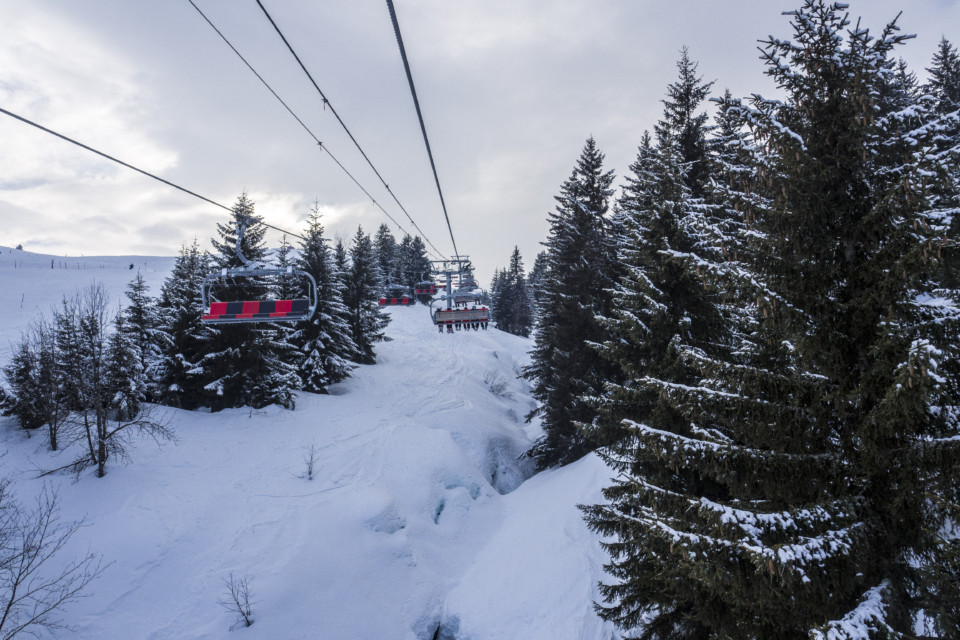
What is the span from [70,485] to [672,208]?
21.1 meters

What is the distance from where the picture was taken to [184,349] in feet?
72.3

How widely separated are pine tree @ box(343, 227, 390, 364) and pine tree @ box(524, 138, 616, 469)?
16.0 metres

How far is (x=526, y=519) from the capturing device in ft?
54.1

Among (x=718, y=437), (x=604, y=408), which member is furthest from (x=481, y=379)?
(x=718, y=437)

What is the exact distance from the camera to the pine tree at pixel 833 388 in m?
3.46

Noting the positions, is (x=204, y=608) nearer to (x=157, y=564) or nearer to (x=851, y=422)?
(x=157, y=564)

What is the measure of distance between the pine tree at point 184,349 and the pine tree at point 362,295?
11.0 m

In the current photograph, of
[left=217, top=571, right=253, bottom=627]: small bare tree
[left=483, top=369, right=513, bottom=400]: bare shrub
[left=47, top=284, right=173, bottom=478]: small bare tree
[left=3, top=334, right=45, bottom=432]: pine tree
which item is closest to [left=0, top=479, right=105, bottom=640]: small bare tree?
[left=47, top=284, right=173, bottom=478]: small bare tree

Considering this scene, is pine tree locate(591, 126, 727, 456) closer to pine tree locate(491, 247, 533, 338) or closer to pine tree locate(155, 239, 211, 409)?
pine tree locate(155, 239, 211, 409)

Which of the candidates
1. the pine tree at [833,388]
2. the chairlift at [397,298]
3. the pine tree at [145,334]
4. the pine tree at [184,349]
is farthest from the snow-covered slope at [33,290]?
the pine tree at [833,388]

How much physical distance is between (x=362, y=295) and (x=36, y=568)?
914 inches

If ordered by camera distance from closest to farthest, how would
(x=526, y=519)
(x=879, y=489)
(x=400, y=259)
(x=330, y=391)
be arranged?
(x=879, y=489) → (x=526, y=519) → (x=330, y=391) → (x=400, y=259)

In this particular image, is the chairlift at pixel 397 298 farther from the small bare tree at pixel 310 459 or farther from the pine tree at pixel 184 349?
the small bare tree at pixel 310 459

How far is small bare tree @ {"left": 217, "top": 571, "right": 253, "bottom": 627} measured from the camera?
12.0 metres
